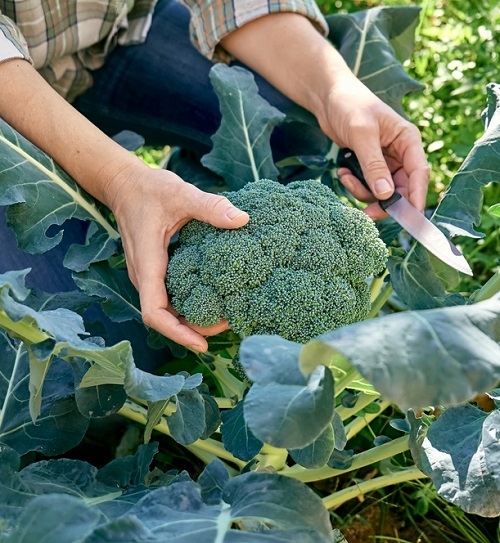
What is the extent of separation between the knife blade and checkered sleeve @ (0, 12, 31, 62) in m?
0.75

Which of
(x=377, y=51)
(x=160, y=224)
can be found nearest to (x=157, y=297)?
(x=160, y=224)

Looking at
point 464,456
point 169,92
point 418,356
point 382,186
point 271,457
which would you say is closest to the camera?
point 418,356

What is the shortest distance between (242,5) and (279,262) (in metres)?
0.75

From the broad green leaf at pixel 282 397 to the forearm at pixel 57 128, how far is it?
2.12 ft

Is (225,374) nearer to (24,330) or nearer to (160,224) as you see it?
(160,224)

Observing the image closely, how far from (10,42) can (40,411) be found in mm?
695

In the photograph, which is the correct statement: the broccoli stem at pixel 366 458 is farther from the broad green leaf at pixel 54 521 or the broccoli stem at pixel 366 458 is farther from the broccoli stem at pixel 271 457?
the broad green leaf at pixel 54 521

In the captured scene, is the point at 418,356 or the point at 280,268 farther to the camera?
the point at 280,268

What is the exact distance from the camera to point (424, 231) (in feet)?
4.25

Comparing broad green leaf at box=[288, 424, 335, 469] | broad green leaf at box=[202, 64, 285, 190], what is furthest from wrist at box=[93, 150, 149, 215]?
broad green leaf at box=[288, 424, 335, 469]

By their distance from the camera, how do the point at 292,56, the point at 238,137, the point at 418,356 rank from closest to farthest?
1. the point at 418,356
2. the point at 238,137
3. the point at 292,56

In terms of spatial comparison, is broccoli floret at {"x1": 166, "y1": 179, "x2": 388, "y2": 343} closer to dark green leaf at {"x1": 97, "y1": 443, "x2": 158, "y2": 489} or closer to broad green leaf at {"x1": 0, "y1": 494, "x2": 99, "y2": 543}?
dark green leaf at {"x1": 97, "y1": 443, "x2": 158, "y2": 489}

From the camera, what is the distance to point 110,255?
4.49ft

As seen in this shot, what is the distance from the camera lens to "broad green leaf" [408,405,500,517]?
39.1 inches
